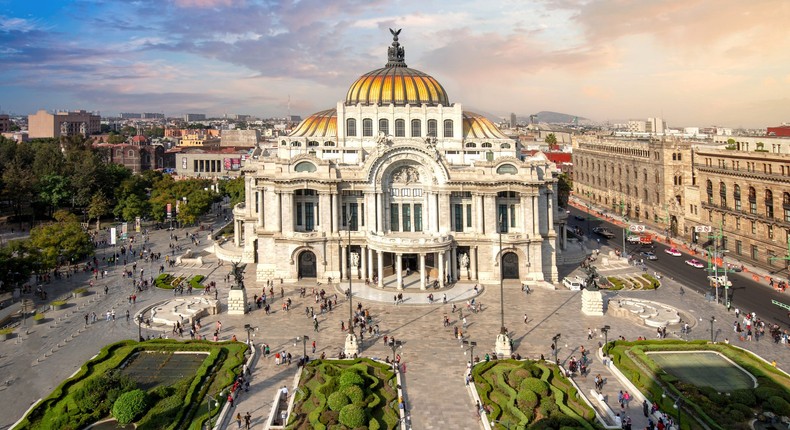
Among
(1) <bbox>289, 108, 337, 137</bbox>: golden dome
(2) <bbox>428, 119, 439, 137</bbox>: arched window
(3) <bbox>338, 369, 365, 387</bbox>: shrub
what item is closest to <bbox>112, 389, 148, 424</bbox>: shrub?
(3) <bbox>338, 369, 365, 387</bbox>: shrub

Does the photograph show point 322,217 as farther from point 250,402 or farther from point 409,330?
point 250,402

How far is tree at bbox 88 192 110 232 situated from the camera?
104m

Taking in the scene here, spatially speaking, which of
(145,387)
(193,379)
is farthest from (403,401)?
(145,387)

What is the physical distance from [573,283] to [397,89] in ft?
112

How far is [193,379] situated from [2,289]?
116 ft

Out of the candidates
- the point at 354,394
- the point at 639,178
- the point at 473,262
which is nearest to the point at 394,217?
the point at 473,262

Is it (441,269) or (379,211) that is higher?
(379,211)

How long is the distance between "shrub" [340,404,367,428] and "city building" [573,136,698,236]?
7837cm

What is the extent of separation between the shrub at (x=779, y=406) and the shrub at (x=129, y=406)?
37.5 metres

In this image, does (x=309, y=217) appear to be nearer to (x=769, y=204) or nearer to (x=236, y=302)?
(x=236, y=302)

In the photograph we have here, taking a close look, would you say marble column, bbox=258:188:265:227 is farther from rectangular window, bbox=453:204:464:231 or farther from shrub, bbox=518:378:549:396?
shrub, bbox=518:378:549:396

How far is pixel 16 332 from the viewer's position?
175ft

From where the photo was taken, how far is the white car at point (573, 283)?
6675cm

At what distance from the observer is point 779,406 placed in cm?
3600
